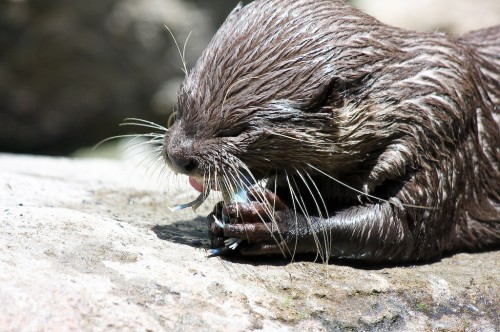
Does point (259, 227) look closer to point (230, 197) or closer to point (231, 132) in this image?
point (230, 197)

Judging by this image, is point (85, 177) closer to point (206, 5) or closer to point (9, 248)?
point (9, 248)

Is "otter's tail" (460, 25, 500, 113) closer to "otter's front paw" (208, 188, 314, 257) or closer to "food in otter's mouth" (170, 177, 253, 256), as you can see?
"otter's front paw" (208, 188, 314, 257)

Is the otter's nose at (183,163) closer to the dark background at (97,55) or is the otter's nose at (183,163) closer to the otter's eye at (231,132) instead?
the otter's eye at (231,132)

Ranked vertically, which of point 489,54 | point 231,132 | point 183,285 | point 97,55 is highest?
point 489,54

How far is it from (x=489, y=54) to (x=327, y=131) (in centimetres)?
132

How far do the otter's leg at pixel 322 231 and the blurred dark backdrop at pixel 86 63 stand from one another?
662 cm

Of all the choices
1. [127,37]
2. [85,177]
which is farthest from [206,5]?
[85,177]

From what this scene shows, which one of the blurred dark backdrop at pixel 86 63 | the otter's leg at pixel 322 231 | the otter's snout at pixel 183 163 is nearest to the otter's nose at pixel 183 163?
the otter's snout at pixel 183 163

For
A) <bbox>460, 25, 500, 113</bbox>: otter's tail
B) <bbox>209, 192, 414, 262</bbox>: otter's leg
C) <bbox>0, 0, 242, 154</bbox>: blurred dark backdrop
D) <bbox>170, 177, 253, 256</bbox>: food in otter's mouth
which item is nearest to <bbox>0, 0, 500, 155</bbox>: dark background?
<bbox>0, 0, 242, 154</bbox>: blurred dark backdrop

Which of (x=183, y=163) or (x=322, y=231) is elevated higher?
(x=183, y=163)

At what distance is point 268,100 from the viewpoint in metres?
3.73

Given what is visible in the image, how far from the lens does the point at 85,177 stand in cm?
559

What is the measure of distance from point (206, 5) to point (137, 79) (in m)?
1.28

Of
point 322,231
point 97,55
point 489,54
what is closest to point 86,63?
point 97,55
